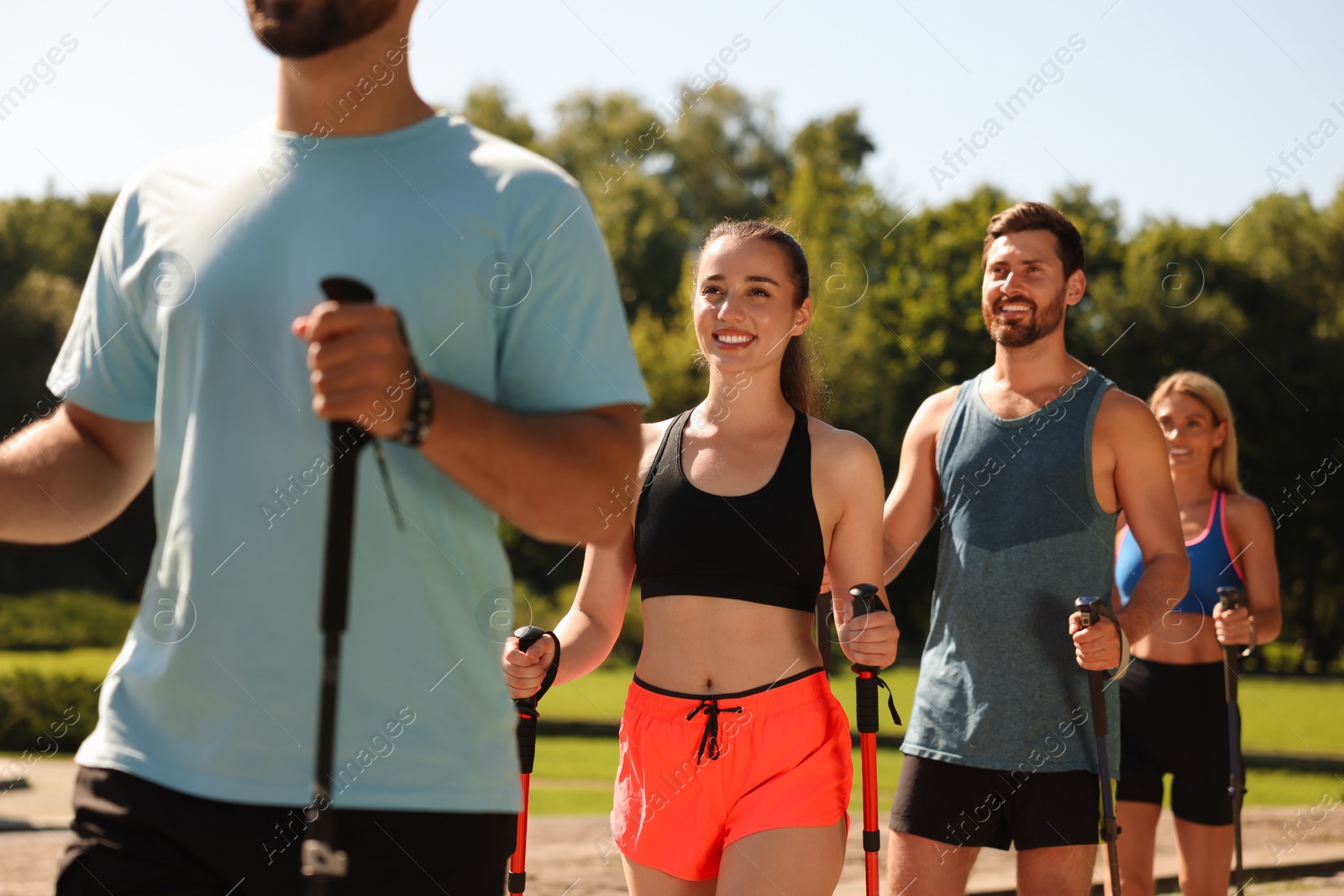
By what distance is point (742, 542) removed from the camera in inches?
160

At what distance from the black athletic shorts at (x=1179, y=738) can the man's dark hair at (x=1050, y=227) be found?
2555 millimetres

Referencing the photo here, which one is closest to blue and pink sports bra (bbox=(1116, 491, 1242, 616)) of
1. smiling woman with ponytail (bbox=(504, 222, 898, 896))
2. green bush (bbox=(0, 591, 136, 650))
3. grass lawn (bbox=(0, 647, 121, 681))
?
smiling woman with ponytail (bbox=(504, 222, 898, 896))

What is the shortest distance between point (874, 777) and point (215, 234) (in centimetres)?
301

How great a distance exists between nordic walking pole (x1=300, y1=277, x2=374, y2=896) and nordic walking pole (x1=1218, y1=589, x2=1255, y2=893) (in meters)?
5.53

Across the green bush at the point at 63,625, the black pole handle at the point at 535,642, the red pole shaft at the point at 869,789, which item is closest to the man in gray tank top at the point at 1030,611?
the red pole shaft at the point at 869,789

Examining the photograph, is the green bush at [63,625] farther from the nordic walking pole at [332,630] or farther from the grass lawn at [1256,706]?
the nordic walking pole at [332,630]

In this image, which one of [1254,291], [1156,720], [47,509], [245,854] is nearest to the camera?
[245,854]

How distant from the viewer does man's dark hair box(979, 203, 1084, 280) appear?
5062 millimetres

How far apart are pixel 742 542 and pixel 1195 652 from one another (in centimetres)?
390

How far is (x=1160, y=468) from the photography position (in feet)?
15.6

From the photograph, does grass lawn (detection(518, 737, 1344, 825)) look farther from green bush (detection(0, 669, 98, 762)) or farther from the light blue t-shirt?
the light blue t-shirt

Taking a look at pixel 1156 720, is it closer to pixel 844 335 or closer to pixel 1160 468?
pixel 1160 468

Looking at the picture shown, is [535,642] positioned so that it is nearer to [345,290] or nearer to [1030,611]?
[1030,611]

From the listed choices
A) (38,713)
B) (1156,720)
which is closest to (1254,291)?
(38,713)
